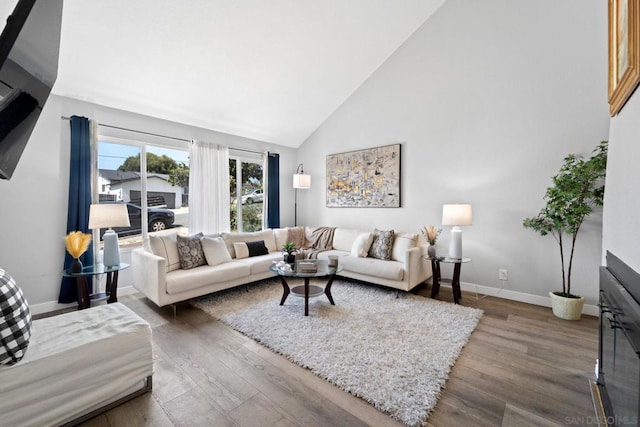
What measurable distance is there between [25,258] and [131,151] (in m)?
1.67

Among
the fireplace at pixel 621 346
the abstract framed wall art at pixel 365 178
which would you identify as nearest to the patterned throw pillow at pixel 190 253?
the abstract framed wall art at pixel 365 178

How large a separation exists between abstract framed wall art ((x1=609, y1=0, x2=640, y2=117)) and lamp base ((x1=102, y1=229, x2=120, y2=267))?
413cm

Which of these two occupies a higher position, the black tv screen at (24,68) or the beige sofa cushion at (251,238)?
the black tv screen at (24,68)

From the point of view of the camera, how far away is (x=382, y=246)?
3812mm

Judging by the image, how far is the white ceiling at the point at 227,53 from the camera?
8.85 ft

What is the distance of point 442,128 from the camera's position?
3.83m

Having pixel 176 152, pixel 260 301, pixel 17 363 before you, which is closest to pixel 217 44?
pixel 176 152

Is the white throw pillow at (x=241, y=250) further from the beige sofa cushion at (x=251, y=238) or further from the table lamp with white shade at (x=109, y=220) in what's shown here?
the table lamp with white shade at (x=109, y=220)

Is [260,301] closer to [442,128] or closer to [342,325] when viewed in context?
[342,325]

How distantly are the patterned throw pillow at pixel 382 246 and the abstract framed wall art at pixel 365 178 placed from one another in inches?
25.9

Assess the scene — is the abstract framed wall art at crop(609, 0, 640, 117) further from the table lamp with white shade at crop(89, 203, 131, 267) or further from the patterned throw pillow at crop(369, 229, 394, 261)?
the table lamp with white shade at crop(89, 203, 131, 267)

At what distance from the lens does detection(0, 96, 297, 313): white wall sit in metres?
2.82

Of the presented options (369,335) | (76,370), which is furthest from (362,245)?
(76,370)

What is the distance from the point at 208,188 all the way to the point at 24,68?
336cm
